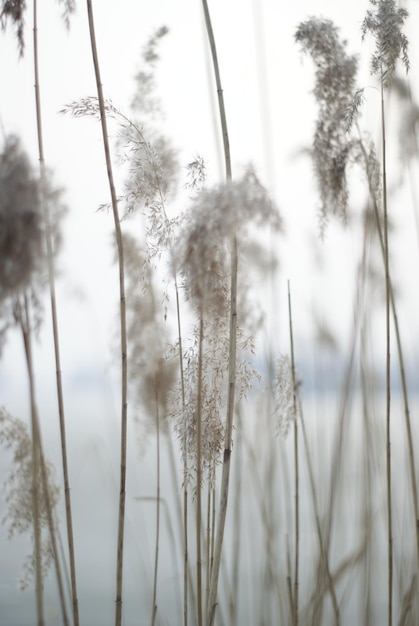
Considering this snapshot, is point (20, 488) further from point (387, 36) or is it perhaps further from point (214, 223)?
point (387, 36)

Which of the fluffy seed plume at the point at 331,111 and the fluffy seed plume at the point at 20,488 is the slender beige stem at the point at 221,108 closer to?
the fluffy seed plume at the point at 331,111

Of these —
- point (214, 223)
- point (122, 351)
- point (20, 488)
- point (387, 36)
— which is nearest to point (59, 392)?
point (122, 351)

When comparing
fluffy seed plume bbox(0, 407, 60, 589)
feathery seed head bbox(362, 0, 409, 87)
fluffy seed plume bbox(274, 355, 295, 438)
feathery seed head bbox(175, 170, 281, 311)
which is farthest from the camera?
fluffy seed plume bbox(274, 355, 295, 438)

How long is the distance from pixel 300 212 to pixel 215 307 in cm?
70

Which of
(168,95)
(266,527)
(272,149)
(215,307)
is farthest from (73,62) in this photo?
(266,527)

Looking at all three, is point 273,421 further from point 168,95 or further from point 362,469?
point 168,95

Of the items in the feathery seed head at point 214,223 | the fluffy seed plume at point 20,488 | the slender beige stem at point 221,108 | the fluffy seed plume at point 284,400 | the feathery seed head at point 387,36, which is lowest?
the fluffy seed plume at point 20,488

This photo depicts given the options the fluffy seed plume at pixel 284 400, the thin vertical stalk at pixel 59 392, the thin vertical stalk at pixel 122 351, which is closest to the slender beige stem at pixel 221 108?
the thin vertical stalk at pixel 122 351

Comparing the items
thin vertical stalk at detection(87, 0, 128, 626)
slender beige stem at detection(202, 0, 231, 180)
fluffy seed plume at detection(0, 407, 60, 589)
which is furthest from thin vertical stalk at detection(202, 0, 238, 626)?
fluffy seed plume at detection(0, 407, 60, 589)

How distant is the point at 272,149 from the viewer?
1.61m

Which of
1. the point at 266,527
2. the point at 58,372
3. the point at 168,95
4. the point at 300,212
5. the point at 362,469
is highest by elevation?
the point at 168,95

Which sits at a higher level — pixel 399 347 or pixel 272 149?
pixel 272 149

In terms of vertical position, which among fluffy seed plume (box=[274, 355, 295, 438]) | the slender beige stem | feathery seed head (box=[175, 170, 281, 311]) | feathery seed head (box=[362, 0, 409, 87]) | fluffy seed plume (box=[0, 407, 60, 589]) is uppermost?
feathery seed head (box=[362, 0, 409, 87])

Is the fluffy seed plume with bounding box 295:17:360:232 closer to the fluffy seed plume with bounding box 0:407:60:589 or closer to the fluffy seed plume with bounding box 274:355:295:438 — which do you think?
the fluffy seed plume with bounding box 274:355:295:438
